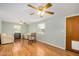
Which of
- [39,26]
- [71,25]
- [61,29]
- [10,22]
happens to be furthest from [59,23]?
[10,22]

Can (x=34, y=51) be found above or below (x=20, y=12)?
below

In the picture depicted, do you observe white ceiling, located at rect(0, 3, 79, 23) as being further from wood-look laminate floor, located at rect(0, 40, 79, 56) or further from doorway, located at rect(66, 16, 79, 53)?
wood-look laminate floor, located at rect(0, 40, 79, 56)

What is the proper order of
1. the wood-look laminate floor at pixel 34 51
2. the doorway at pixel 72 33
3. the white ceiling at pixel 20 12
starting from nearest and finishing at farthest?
the white ceiling at pixel 20 12
the wood-look laminate floor at pixel 34 51
the doorway at pixel 72 33

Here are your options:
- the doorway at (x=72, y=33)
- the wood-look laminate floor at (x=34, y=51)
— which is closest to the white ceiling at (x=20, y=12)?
the doorway at (x=72, y=33)

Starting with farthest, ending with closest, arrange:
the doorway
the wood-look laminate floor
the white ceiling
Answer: the doorway, the wood-look laminate floor, the white ceiling

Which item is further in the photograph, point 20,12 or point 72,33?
point 72,33

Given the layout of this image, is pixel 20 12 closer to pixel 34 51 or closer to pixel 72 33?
pixel 34 51

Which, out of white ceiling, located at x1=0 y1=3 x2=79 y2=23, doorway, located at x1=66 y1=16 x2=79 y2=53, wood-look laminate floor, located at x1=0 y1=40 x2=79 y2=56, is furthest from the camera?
doorway, located at x1=66 y1=16 x2=79 y2=53

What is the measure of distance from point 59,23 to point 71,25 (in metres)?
0.71

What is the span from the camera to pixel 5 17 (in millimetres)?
2992

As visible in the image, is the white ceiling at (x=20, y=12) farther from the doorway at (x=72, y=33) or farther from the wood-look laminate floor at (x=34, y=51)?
the wood-look laminate floor at (x=34, y=51)

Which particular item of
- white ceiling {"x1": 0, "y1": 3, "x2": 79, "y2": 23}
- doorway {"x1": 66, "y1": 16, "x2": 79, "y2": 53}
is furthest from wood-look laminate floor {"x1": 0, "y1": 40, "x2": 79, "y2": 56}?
white ceiling {"x1": 0, "y1": 3, "x2": 79, "y2": 23}

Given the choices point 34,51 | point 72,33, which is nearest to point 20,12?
point 34,51

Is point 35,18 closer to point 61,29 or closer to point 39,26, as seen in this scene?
point 39,26
